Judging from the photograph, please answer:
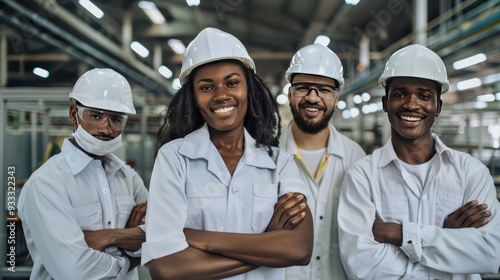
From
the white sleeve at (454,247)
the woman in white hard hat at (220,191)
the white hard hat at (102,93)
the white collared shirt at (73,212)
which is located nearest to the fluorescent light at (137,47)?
the white hard hat at (102,93)

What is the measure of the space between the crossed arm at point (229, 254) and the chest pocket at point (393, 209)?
0.49 metres

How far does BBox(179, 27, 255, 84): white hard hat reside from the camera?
154 centimetres

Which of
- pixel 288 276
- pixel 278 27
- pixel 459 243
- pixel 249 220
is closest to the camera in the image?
pixel 249 220

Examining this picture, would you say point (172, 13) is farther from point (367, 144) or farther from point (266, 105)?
point (266, 105)

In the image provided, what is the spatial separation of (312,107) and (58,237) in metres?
1.31

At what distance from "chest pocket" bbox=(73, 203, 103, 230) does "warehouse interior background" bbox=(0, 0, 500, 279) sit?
0.96m

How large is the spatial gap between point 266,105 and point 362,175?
21.3 inches

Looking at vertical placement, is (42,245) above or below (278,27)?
below

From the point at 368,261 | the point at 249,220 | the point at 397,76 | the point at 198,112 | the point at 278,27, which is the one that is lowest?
the point at 368,261

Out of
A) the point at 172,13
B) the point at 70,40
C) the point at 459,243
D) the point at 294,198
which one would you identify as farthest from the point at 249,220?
the point at 172,13

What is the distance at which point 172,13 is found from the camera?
25.6 feet

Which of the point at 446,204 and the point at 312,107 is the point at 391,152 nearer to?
the point at 446,204

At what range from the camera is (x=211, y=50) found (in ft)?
5.04

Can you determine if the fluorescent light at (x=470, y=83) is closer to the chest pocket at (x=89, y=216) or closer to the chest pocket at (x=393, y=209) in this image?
the chest pocket at (x=393, y=209)
